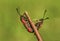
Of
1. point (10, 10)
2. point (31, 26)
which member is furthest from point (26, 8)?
point (31, 26)

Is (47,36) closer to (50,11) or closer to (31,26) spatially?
(50,11)

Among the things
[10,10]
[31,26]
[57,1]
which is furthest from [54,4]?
[31,26]

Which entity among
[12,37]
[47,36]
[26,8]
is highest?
[26,8]

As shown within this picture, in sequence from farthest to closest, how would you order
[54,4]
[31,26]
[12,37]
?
[54,4], [12,37], [31,26]

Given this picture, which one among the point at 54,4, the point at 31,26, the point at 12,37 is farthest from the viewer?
the point at 54,4

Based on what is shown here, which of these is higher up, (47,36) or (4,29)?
(4,29)

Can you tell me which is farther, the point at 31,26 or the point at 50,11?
the point at 50,11

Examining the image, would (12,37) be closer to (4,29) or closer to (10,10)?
(4,29)
